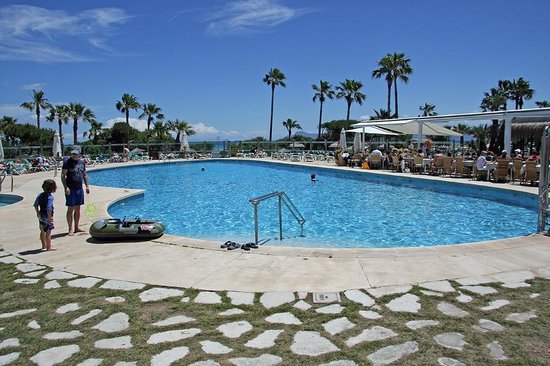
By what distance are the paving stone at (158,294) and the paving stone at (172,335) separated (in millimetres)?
722

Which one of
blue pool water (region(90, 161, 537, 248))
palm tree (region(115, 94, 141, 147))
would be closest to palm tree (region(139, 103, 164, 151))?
palm tree (region(115, 94, 141, 147))

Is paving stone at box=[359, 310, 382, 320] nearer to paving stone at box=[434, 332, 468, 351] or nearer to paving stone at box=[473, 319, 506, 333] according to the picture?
paving stone at box=[434, 332, 468, 351]

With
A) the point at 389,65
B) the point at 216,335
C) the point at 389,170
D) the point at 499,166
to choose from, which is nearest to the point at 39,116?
the point at 389,65

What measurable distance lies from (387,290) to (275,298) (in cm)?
107

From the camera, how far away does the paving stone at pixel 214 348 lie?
9.14ft

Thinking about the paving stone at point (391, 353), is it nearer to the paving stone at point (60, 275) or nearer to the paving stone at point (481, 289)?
the paving stone at point (481, 289)

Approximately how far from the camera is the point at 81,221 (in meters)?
7.37

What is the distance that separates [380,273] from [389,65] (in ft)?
124

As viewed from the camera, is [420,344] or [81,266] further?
[81,266]

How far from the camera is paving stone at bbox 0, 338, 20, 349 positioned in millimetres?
2914

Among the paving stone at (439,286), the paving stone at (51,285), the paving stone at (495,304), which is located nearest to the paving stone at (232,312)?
the paving stone at (439,286)

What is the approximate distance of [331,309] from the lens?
11.3 feet

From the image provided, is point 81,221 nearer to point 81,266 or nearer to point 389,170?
point 81,266

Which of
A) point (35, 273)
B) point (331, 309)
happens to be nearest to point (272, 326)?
point (331, 309)
